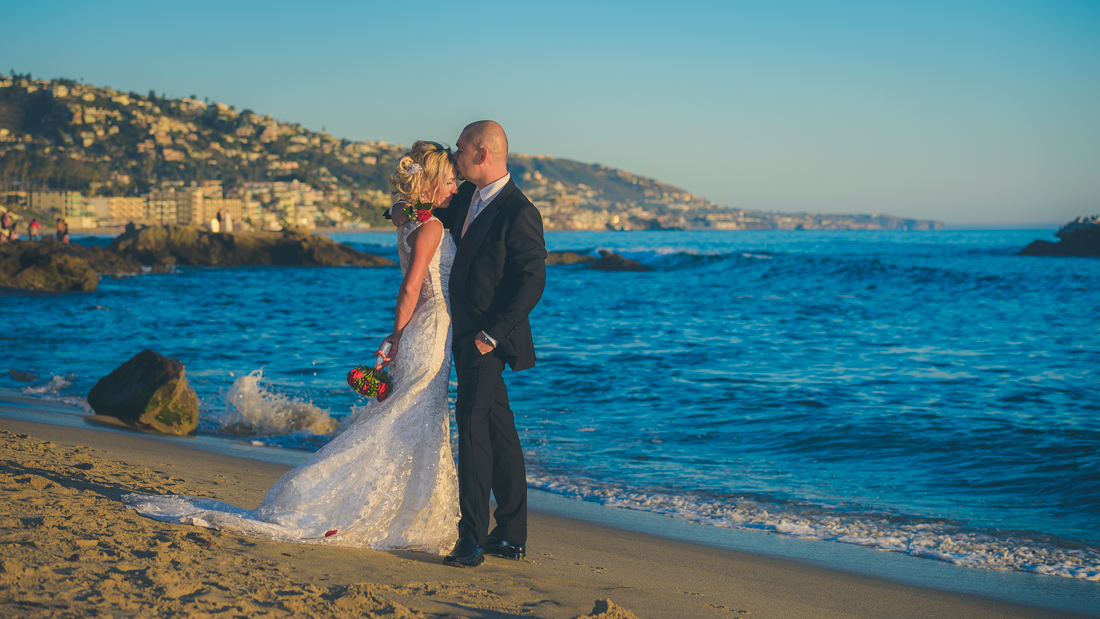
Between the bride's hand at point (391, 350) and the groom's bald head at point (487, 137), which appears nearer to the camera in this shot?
the groom's bald head at point (487, 137)

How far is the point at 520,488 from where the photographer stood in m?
3.71

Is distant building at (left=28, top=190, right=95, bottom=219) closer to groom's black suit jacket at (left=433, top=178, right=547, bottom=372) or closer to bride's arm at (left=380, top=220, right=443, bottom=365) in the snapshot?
bride's arm at (left=380, top=220, right=443, bottom=365)

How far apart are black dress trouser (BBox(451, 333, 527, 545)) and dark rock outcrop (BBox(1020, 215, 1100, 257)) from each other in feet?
208

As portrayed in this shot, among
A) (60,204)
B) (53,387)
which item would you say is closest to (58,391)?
(53,387)

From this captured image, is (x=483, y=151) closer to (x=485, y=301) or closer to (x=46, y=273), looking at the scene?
(x=485, y=301)

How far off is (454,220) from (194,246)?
46.6 m

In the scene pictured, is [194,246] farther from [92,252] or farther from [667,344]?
[667,344]

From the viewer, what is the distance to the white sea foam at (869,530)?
4.38 m

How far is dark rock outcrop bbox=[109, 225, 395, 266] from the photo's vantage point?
44.9 meters

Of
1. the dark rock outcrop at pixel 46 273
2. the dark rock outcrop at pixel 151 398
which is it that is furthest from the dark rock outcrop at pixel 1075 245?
the dark rock outcrop at pixel 151 398

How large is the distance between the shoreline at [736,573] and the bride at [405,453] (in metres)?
0.13

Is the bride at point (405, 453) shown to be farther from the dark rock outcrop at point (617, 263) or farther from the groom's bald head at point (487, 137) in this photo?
the dark rock outcrop at point (617, 263)

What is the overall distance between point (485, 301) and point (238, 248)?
155 feet

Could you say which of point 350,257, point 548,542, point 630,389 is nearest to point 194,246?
point 350,257
